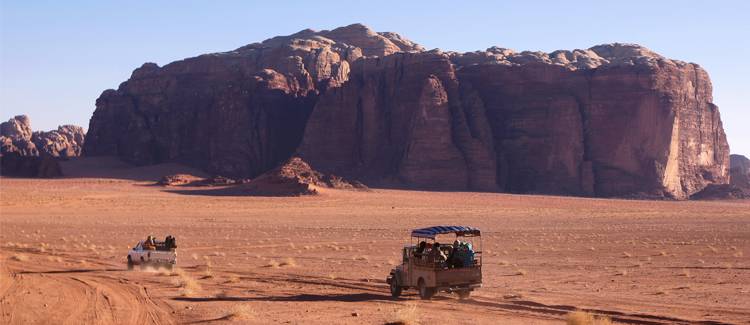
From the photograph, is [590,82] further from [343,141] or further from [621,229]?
[621,229]

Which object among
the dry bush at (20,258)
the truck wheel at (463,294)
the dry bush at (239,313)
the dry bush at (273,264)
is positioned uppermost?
the truck wheel at (463,294)

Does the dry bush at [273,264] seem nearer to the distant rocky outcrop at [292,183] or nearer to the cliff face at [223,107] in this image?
the distant rocky outcrop at [292,183]

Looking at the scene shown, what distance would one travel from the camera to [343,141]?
9288 cm

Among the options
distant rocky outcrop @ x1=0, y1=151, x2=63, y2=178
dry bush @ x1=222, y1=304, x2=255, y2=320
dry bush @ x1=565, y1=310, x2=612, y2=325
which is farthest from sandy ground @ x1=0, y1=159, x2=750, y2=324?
distant rocky outcrop @ x1=0, y1=151, x2=63, y2=178

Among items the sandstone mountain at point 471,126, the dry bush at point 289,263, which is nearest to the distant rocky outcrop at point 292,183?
the sandstone mountain at point 471,126

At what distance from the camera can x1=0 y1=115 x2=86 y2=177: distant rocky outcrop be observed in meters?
94.1

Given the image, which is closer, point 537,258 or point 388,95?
point 537,258

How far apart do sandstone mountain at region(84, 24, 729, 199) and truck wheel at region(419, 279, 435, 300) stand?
220ft

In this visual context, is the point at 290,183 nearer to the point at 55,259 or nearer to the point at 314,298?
the point at 55,259

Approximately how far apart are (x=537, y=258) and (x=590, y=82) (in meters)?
65.5

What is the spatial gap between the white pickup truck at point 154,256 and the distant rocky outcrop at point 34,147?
72.9 m

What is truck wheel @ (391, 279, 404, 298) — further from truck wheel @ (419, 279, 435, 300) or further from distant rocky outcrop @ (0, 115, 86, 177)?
distant rocky outcrop @ (0, 115, 86, 177)

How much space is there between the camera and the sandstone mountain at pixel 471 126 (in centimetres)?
8750

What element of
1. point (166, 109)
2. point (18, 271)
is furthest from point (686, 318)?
point (166, 109)
